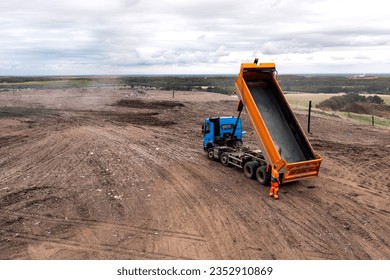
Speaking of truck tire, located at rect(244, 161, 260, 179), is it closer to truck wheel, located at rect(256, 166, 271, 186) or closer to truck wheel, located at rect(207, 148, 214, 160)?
truck wheel, located at rect(256, 166, 271, 186)

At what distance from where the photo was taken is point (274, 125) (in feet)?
44.0

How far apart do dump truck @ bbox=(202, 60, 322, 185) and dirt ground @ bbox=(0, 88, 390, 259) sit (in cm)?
66

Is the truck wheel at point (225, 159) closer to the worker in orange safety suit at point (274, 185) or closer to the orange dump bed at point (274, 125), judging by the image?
the orange dump bed at point (274, 125)

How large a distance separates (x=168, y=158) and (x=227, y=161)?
3.00 m

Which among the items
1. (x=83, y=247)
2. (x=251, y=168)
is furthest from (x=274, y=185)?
(x=83, y=247)

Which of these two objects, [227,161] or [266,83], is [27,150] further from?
[266,83]

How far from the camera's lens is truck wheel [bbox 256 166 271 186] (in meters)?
12.4

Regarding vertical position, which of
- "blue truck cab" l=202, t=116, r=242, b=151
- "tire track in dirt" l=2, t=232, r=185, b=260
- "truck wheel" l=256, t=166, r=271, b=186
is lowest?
"tire track in dirt" l=2, t=232, r=185, b=260

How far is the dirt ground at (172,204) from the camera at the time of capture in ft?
28.0

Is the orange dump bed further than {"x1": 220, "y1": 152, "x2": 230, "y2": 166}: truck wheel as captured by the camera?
No

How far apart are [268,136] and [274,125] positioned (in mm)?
2021

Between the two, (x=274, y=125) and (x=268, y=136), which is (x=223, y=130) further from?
(x=268, y=136)

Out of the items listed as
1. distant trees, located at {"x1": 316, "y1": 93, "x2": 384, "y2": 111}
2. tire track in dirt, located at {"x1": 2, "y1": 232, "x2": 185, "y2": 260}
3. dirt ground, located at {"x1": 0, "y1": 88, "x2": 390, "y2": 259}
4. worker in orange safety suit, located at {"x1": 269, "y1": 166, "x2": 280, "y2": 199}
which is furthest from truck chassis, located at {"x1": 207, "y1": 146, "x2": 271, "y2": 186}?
distant trees, located at {"x1": 316, "y1": 93, "x2": 384, "y2": 111}

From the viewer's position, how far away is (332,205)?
1101 cm
